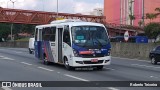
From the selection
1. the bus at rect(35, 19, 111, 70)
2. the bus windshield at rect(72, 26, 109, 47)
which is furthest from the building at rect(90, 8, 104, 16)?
the bus windshield at rect(72, 26, 109, 47)

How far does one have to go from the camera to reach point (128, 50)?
130 ft

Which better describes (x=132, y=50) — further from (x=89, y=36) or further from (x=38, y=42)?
(x=89, y=36)

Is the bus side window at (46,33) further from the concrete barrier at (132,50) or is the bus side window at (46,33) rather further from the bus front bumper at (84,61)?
the concrete barrier at (132,50)

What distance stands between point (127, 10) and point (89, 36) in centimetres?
8800

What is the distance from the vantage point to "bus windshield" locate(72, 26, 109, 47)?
796 inches

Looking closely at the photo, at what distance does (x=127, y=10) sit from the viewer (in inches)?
4215

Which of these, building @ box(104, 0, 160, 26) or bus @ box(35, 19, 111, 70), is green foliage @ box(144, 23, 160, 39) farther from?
building @ box(104, 0, 160, 26)

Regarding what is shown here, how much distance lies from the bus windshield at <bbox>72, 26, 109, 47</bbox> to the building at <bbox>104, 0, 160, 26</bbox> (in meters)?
72.8

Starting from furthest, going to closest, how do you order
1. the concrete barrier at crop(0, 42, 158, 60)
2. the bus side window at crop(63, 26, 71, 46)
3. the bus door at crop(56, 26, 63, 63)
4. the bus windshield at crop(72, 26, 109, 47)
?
1. the concrete barrier at crop(0, 42, 158, 60)
2. the bus door at crop(56, 26, 63, 63)
3. the bus side window at crop(63, 26, 71, 46)
4. the bus windshield at crop(72, 26, 109, 47)

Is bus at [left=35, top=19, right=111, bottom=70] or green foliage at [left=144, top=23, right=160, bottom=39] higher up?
green foliage at [left=144, top=23, right=160, bottom=39]

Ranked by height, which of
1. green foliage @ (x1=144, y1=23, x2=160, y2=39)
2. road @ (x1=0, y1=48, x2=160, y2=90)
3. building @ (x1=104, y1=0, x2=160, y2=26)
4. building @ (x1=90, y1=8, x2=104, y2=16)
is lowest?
road @ (x1=0, y1=48, x2=160, y2=90)

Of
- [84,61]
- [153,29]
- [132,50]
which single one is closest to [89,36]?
[84,61]

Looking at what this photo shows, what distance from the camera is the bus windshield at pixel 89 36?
20.2m

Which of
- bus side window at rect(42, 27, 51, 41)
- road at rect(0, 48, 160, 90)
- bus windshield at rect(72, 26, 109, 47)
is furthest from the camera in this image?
bus side window at rect(42, 27, 51, 41)
